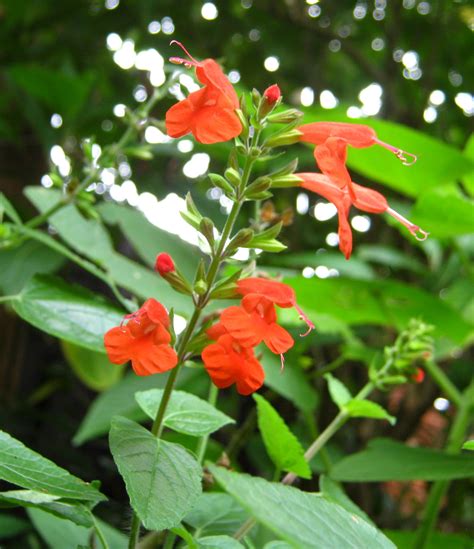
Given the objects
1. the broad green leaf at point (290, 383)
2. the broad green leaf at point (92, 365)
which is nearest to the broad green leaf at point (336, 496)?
the broad green leaf at point (290, 383)

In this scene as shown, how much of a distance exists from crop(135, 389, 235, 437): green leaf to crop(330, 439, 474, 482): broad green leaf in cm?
19

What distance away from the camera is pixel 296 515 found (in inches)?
11.9

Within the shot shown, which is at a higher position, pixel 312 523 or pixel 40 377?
pixel 312 523

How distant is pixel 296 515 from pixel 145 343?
146mm

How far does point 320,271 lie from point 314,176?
2.31 feet

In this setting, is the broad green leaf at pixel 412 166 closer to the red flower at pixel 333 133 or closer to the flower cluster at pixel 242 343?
the red flower at pixel 333 133

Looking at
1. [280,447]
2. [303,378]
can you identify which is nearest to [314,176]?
[280,447]

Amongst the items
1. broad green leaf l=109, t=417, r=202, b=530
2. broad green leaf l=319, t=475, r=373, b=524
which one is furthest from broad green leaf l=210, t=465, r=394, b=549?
broad green leaf l=319, t=475, r=373, b=524

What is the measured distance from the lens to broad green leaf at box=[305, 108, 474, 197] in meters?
0.92

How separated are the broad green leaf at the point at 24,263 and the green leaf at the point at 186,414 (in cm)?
69

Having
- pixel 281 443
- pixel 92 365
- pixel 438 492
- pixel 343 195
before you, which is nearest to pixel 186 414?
pixel 281 443

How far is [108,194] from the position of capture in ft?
5.06

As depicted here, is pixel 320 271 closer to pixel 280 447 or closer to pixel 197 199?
pixel 197 199

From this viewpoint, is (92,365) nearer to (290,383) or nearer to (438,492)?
(290,383)
